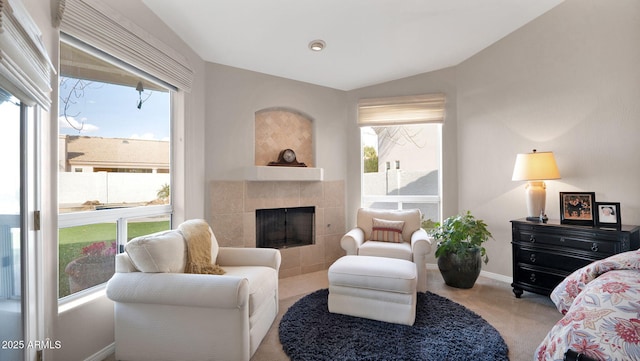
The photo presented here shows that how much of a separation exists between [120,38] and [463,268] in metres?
3.63

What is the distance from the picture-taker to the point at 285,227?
12.7 feet

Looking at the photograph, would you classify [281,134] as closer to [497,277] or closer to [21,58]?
[21,58]

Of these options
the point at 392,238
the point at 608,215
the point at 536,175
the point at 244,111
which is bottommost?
the point at 392,238

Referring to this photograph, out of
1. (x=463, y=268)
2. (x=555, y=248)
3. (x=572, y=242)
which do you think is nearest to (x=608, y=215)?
(x=572, y=242)

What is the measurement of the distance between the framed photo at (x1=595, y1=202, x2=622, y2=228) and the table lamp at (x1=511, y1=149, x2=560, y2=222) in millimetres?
390

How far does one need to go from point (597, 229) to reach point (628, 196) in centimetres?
58

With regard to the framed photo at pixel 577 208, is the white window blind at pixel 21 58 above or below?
above

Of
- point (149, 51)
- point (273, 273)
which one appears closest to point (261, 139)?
point (149, 51)

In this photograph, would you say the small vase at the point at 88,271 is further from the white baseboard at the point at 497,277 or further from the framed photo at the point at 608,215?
the framed photo at the point at 608,215

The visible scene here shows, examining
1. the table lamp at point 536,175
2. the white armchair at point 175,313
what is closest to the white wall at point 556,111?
the table lamp at point 536,175

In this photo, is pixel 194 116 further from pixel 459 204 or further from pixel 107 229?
pixel 459 204

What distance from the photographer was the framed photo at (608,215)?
247cm

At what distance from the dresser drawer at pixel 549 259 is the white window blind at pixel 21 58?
376 cm

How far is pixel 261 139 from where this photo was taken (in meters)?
3.76
